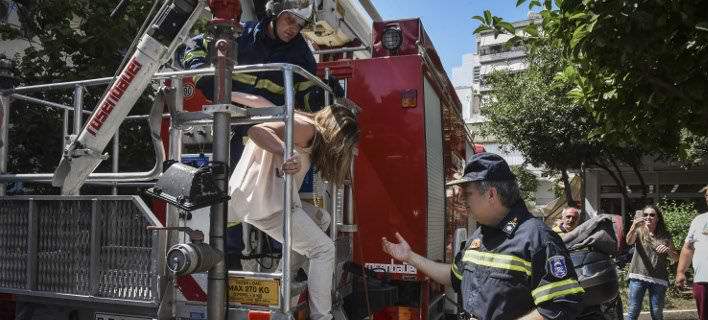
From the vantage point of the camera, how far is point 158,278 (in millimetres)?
3168

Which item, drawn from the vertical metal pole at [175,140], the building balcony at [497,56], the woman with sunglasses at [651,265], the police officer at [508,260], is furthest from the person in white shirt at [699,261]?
the building balcony at [497,56]

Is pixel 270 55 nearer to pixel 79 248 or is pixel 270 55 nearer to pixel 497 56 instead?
pixel 79 248

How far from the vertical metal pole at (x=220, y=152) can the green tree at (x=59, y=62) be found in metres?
4.96

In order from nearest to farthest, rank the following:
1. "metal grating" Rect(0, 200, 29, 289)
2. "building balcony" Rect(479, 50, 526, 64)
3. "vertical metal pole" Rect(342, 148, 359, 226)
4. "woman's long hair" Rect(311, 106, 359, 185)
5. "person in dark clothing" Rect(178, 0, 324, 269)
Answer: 1. "woman's long hair" Rect(311, 106, 359, 185)
2. "metal grating" Rect(0, 200, 29, 289)
3. "person in dark clothing" Rect(178, 0, 324, 269)
4. "vertical metal pole" Rect(342, 148, 359, 226)
5. "building balcony" Rect(479, 50, 526, 64)

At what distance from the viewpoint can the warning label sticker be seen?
3.09 m

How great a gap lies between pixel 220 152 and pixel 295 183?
618 millimetres

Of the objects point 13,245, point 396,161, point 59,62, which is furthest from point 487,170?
point 59,62

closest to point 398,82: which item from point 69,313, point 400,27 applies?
point 400,27

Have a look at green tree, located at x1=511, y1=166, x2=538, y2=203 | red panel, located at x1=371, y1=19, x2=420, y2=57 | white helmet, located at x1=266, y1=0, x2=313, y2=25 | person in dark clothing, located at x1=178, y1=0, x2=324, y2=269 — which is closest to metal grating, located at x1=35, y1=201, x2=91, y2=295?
person in dark clothing, located at x1=178, y1=0, x2=324, y2=269

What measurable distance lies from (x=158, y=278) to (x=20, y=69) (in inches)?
224

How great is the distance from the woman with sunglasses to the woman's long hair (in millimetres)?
5599

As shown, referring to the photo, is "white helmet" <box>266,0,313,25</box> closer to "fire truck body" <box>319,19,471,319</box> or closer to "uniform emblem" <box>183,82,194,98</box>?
"fire truck body" <box>319,19,471,319</box>

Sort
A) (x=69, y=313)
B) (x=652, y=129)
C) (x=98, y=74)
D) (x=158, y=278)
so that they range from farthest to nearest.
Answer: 1. (x=98, y=74)
2. (x=652, y=129)
3. (x=69, y=313)
4. (x=158, y=278)

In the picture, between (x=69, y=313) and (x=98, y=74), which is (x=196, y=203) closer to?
(x=69, y=313)
